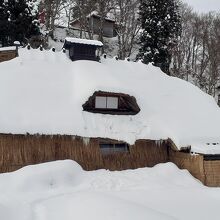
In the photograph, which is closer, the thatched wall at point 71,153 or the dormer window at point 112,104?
the thatched wall at point 71,153

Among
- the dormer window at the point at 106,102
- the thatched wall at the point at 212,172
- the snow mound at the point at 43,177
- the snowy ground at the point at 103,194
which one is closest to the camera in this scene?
the snowy ground at the point at 103,194

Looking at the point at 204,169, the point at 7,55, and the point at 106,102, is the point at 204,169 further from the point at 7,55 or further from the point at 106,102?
the point at 7,55

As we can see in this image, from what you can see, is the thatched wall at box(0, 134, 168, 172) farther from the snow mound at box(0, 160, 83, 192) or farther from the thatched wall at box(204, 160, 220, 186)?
the thatched wall at box(204, 160, 220, 186)

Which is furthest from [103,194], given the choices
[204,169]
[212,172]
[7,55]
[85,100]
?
[7,55]

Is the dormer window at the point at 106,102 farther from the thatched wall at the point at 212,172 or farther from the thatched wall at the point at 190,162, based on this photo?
the thatched wall at the point at 212,172

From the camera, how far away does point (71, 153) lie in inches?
655

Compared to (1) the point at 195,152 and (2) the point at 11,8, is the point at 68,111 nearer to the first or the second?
(1) the point at 195,152

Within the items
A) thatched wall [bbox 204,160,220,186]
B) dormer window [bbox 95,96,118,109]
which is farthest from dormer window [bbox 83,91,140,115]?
thatched wall [bbox 204,160,220,186]

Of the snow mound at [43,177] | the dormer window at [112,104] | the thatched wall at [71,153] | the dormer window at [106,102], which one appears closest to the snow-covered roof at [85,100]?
the dormer window at [112,104]

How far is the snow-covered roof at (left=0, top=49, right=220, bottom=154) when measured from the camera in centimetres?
1633

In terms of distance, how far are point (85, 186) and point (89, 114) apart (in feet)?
12.4

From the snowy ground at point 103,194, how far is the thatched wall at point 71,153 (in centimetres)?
53

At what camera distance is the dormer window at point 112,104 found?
1802 cm

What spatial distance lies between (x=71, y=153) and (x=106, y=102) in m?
3.25
